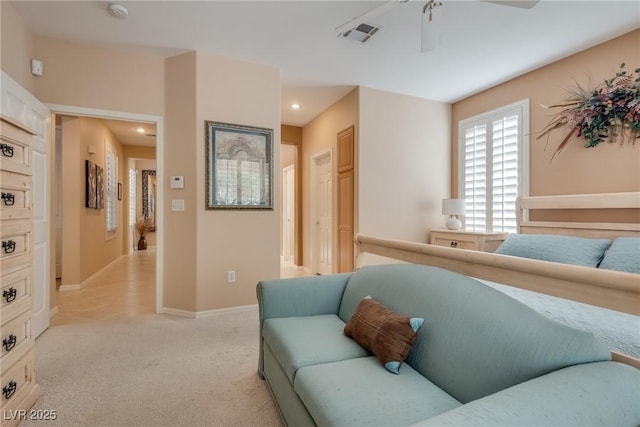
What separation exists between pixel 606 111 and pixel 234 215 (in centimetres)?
366

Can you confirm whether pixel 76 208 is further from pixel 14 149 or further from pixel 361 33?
pixel 361 33

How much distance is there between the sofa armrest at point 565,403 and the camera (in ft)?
2.37

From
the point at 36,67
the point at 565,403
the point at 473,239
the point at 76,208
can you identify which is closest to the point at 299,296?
the point at 565,403

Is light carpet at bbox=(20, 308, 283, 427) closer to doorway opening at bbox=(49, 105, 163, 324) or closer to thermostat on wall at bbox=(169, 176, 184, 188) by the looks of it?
doorway opening at bbox=(49, 105, 163, 324)

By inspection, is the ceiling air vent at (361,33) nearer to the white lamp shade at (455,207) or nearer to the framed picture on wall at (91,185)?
the white lamp shade at (455,207)

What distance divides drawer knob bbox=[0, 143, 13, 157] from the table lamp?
4041 mm

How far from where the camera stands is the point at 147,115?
324 cm

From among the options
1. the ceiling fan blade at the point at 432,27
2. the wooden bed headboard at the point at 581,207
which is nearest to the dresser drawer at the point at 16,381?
the ceiling fan blade at the point at 432,27

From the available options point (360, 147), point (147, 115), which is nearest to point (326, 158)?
point (360, 147)

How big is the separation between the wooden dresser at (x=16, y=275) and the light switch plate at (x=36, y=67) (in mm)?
1680

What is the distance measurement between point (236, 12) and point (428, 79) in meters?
2.37

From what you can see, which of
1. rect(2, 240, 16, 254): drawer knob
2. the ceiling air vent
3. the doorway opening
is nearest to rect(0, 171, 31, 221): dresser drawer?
rect(2, 240, 16, 254): drawer knob

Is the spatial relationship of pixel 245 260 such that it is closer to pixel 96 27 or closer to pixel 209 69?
pixel 209 69

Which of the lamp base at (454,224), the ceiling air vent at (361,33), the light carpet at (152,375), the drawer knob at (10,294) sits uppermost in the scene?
the ceiling air vent at (361,33)
